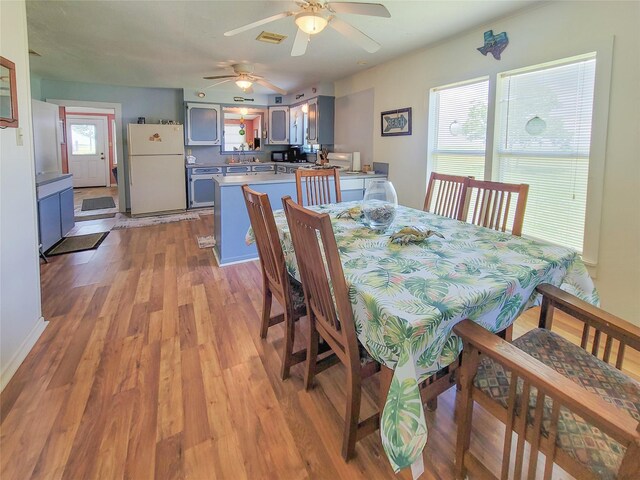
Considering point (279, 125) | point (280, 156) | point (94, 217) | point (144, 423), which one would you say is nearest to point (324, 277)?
point (144, 423)

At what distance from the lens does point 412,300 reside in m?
1.09

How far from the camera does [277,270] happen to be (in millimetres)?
1805

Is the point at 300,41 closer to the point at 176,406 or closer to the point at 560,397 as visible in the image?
the point at 176,406

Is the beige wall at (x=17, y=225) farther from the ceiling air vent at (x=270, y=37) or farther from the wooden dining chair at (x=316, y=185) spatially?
the ceiling air vent at (x=270, y=37)

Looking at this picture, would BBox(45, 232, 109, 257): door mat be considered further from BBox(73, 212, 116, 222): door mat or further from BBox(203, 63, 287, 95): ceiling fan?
BBox(203, 63, 287, 95): ceiling fan

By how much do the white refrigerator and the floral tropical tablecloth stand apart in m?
5.23

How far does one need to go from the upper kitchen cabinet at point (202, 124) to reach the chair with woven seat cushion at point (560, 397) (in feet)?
21.9

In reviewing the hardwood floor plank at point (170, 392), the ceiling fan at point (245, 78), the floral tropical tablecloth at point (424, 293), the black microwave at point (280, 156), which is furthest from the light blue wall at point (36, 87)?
the floral tropical tablecloth at point (424, 293)

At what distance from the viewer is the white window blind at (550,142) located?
2521mm

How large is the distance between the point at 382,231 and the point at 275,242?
0.60 metres

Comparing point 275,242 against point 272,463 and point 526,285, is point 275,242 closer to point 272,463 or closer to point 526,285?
point 272,463

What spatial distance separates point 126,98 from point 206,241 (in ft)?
12.5

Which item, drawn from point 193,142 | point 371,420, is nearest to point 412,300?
point 371,420

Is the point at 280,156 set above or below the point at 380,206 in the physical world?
above
